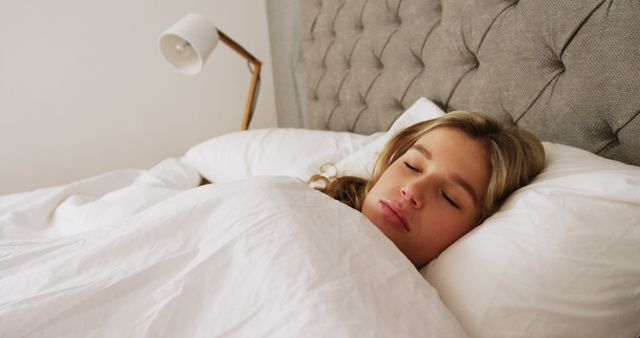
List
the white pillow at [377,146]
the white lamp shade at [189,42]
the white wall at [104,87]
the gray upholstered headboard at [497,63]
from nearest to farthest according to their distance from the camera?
the gray upholstered headboard at [497,63]
the white pillow at [377,146]
the white lamp shade at [189,42]
the white wall at [104,87]

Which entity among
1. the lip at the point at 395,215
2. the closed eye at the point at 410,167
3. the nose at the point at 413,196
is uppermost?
the closed eye at the point at 410,167

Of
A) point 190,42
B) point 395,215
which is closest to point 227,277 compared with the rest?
point 395,215

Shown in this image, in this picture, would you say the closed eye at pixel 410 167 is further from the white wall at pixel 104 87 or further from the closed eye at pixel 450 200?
the white wall at pixel 104 87

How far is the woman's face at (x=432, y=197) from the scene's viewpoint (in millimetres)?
626

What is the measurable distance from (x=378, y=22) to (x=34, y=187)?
174 centimetres

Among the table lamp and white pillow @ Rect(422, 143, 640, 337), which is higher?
the table lamp

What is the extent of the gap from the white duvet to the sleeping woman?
5.5 inches

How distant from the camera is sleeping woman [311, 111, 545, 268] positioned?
2.06ft

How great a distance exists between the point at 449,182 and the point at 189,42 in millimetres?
1053

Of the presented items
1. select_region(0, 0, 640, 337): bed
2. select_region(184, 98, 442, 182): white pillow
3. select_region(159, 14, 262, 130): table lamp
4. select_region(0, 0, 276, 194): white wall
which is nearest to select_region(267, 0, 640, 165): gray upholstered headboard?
select_region(0, 0, 640, 337): bed

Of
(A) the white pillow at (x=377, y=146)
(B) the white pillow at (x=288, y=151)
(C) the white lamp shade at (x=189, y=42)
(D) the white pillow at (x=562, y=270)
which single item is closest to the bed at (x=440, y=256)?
(D) the white pillow at (x=562, y=270)

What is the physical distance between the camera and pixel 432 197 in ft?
2.09

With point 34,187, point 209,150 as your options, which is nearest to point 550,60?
point 209,150

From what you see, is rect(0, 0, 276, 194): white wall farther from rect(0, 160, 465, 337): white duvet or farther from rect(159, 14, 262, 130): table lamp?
rect(0, 160, 465, 337): white duvet
